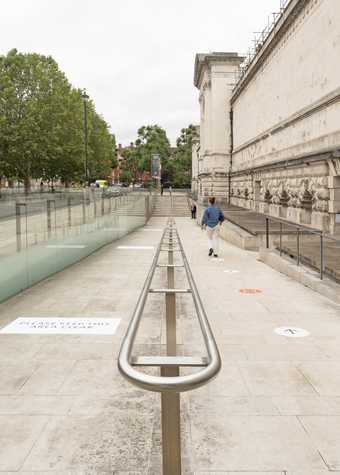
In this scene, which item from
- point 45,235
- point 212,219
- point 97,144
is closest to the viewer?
point 45,235

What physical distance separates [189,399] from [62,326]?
10.6ft

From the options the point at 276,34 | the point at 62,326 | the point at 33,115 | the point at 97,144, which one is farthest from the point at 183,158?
the point at 62,326

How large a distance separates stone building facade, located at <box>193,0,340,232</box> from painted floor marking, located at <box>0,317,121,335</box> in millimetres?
12002

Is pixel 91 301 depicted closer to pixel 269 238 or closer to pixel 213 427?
pixel 213 427

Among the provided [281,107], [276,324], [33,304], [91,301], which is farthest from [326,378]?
[281,107]

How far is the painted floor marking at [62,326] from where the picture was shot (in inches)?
267

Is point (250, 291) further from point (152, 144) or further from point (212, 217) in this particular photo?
point (152, 144)

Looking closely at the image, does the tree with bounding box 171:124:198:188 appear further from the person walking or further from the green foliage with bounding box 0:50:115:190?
the person walking

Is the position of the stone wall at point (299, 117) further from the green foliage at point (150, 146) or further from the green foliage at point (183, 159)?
the green foliage at point (150, 146)

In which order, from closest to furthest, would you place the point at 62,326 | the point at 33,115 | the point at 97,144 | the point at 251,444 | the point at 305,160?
the point at 251,444 → the point at 62,326 → the point at 305,160 → the point at 33,115 → the point at 97,144

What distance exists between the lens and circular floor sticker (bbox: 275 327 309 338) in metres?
6.58

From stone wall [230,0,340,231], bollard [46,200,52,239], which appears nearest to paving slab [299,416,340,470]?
bollard [46,200,52,239]

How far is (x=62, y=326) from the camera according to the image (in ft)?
23.3

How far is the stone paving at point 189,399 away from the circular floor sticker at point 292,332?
0.38ft
